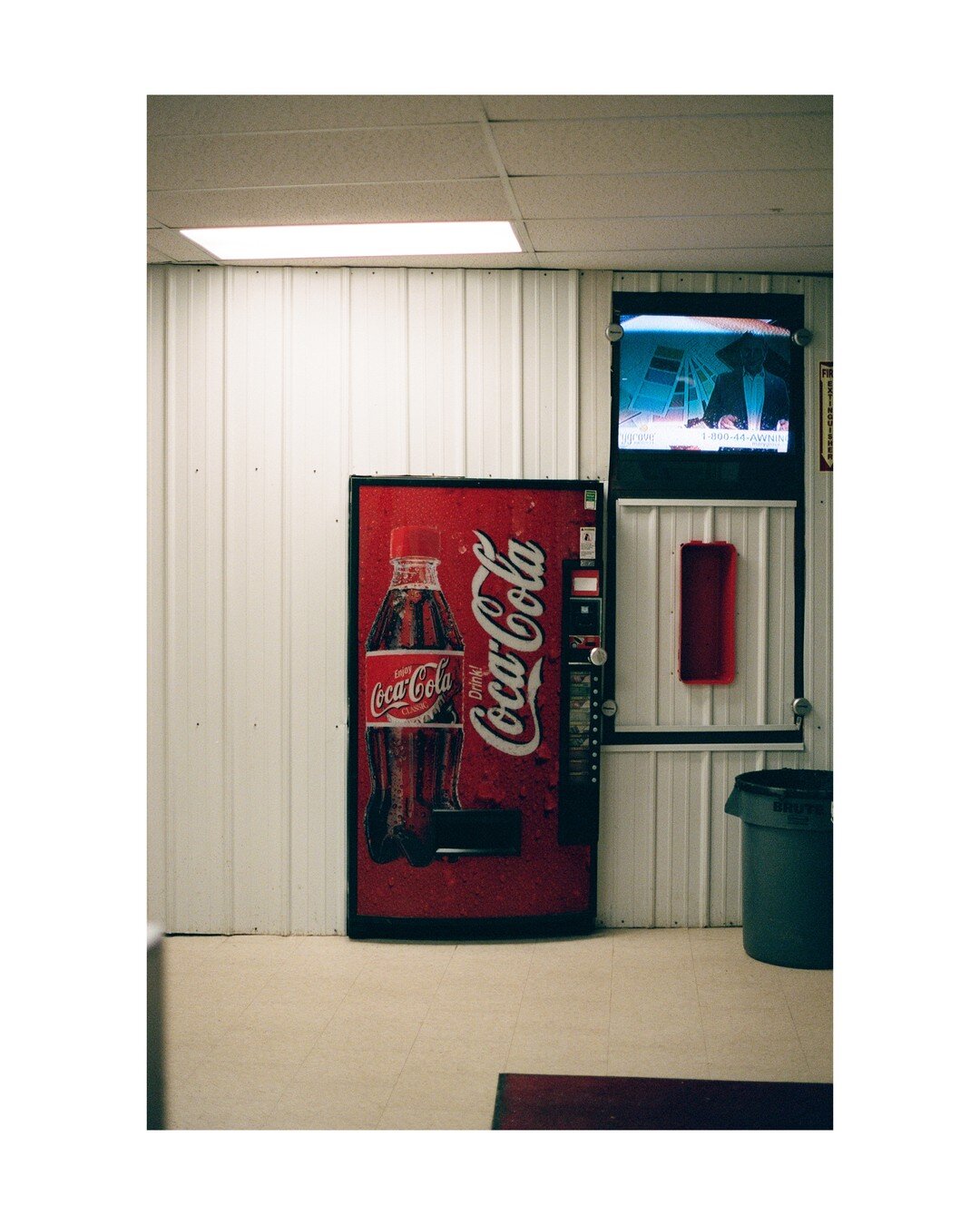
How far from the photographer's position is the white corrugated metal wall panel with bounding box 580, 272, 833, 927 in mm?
4352

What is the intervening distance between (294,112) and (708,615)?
257cm

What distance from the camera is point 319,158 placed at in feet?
10.2

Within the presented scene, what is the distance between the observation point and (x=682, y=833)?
4.39 meters

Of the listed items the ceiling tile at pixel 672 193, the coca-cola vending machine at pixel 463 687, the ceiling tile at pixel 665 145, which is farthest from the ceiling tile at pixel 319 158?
the coca-cola vending machine at pixel 463 687

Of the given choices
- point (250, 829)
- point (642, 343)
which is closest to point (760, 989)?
point (250, 829)

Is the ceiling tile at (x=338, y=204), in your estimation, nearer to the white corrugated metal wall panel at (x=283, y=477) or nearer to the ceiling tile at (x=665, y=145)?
the ceiling tile at (x=665, y=145)

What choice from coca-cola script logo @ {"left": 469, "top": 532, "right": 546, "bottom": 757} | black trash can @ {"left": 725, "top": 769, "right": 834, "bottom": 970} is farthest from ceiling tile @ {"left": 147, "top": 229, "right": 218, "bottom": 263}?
black trash can @ {"left": 725, "top": 769, "right": 834, "bottom": 970}

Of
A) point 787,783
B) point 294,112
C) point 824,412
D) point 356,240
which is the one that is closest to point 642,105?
point 294,112

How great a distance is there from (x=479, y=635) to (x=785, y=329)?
1832mm

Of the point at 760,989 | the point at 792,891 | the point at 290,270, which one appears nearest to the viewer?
the point at 760,989

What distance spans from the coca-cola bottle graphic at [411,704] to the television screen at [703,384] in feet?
3.43

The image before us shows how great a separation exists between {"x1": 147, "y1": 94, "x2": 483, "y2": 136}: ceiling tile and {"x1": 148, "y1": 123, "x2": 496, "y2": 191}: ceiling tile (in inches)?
2.5

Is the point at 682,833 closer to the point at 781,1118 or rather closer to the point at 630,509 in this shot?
the point at 630,509

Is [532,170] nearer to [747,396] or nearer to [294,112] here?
[294,112]
